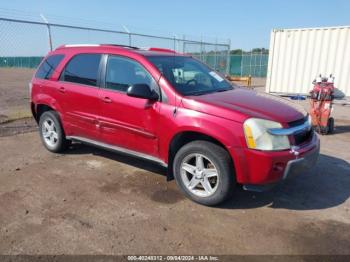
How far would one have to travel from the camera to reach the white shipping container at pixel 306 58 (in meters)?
10.8

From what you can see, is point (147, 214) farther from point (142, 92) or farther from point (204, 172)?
point (142, 92)

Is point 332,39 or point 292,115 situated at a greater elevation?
point 332,39

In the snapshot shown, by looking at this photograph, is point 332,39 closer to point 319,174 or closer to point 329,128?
point 329,128

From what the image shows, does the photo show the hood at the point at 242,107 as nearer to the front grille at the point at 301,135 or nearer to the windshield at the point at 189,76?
the front grille at the point at 301,135

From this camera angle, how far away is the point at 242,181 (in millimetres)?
3428

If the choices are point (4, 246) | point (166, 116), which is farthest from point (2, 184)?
point (166, 116)

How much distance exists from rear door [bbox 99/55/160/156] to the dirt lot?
1.94 feet

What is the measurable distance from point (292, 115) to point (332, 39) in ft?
28.9

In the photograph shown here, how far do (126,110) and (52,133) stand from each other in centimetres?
204

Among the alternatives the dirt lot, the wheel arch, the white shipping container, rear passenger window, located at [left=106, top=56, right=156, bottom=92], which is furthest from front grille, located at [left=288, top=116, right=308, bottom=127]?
the white shipping container

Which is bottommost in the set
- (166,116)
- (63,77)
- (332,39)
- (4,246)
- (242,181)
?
(4,246)

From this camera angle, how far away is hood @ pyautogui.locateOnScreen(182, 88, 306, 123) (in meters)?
3.43

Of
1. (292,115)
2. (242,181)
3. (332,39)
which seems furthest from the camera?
(332,39)

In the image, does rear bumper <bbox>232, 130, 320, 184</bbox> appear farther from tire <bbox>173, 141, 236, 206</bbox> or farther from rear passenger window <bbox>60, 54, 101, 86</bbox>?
rear passenger window <bbox>60, 54, 101, 86</bbox>
